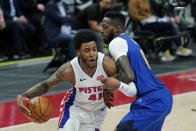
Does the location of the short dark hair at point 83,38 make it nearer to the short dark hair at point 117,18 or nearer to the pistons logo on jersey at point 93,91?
the short dark hair at point 117,18

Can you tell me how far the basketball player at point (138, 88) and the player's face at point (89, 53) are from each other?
0.55 feet

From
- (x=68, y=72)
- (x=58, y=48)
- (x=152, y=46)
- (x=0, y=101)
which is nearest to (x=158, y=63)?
(x=152, y=46)

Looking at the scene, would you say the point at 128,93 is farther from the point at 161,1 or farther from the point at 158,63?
the point at 161,1

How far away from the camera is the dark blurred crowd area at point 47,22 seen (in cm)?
971

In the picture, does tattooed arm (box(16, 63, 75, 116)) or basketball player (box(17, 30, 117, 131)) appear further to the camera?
tattooed arm (box(16, 63, 75, 116))

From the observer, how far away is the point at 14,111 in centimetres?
746

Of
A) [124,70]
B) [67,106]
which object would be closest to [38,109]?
[67,106]

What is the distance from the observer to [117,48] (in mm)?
4367

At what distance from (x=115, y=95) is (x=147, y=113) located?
397 cm

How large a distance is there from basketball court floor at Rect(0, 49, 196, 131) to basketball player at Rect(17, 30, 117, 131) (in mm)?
1473

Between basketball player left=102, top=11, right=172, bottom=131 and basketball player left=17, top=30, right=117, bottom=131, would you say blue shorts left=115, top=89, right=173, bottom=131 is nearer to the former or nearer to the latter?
basketball player left=102, top=11, right=172, bottom=131

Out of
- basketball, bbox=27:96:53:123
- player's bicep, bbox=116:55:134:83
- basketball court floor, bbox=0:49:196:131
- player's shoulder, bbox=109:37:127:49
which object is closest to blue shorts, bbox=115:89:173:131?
player's bicep, bbox=116:55:134:83

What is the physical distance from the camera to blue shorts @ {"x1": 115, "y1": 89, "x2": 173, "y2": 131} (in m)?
4.24

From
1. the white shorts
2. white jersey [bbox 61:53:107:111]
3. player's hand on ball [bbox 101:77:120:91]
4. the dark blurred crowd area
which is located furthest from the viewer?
the dark blurred crowd area
